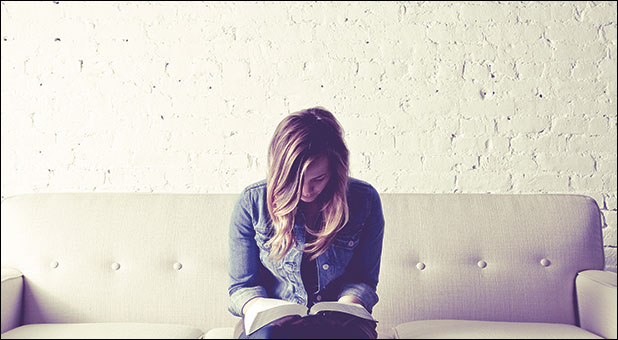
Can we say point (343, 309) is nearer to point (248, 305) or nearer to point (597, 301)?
point (248, 305)

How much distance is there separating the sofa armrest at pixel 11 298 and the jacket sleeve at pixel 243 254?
0.69 metres

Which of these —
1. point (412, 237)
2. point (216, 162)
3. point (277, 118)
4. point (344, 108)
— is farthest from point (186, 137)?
point (412, 237)

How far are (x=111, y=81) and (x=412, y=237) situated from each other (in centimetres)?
128

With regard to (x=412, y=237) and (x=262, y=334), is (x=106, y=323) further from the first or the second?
(x=412, y=237)

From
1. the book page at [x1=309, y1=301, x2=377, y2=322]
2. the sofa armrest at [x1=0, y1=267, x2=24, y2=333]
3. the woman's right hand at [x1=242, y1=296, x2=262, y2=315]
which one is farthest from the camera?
the sofa armrest at [x1=0, y1=267, x2=24, y2=333]

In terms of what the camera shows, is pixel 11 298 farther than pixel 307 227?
Yes

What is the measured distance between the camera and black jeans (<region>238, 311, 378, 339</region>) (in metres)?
→ 1.13

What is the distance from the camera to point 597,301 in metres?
1.56

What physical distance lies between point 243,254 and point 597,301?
1.04m

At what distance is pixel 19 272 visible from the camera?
5.51ft

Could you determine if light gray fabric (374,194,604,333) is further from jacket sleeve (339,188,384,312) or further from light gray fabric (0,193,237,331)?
light gray fabric (0,193,237,331)

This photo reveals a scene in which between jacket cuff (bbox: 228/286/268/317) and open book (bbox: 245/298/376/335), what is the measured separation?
0.29 ft

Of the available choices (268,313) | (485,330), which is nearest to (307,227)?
(268,313)

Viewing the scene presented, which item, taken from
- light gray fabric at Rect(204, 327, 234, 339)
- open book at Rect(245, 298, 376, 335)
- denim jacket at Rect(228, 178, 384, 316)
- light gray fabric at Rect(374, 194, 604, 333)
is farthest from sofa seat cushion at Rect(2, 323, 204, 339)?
light gray fabric at Rect(374, 194, 604, 333)
